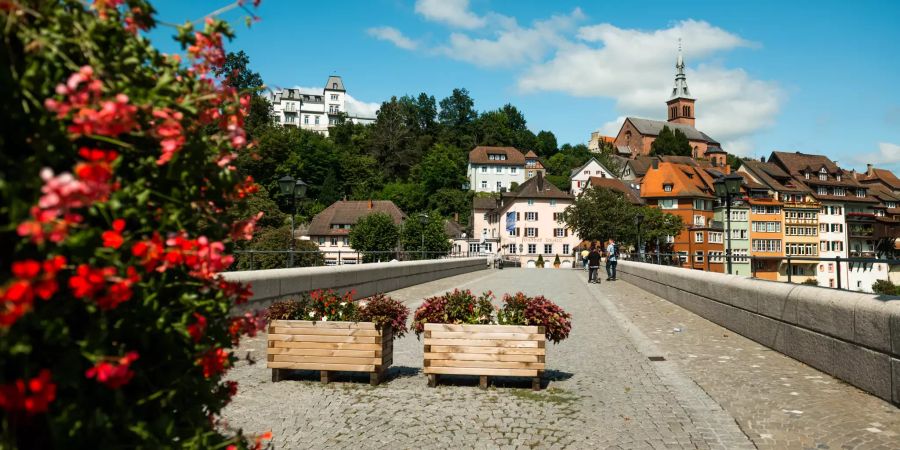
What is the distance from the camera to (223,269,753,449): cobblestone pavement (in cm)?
525

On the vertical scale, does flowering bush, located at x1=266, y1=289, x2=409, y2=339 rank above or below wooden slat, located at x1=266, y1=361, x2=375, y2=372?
above

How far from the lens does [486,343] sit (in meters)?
7.10

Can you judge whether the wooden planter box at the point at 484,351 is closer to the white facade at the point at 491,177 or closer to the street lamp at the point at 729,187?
the street lamp at the point at 729,187

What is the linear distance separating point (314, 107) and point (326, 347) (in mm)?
160720

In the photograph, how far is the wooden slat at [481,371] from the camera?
6984mm

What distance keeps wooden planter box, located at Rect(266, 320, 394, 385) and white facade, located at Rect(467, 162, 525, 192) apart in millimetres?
119694

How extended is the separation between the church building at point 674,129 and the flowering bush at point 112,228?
6234 inches

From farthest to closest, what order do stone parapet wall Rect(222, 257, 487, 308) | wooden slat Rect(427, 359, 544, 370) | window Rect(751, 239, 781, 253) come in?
window Rect(751, 239, 781, 253) → stone parapet wall Rect(222, 257, 487, 308) → wooden slat Rect(427, 359, 544, 370)

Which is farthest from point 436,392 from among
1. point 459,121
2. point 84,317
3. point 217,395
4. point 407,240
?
point 459,121

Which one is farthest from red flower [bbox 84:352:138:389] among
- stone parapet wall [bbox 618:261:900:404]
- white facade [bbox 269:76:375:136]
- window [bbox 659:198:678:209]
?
white facade [bbox 269:76:375:136]

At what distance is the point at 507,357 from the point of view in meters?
7.04

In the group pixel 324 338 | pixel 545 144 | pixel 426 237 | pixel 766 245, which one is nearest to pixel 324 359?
pixel 324 338

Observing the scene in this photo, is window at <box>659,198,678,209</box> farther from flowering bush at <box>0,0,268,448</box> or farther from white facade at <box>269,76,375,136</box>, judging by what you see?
flowering bush at <box>0,0,268,448</box>

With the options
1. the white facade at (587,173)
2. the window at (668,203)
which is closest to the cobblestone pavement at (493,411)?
the window at (668,203)
